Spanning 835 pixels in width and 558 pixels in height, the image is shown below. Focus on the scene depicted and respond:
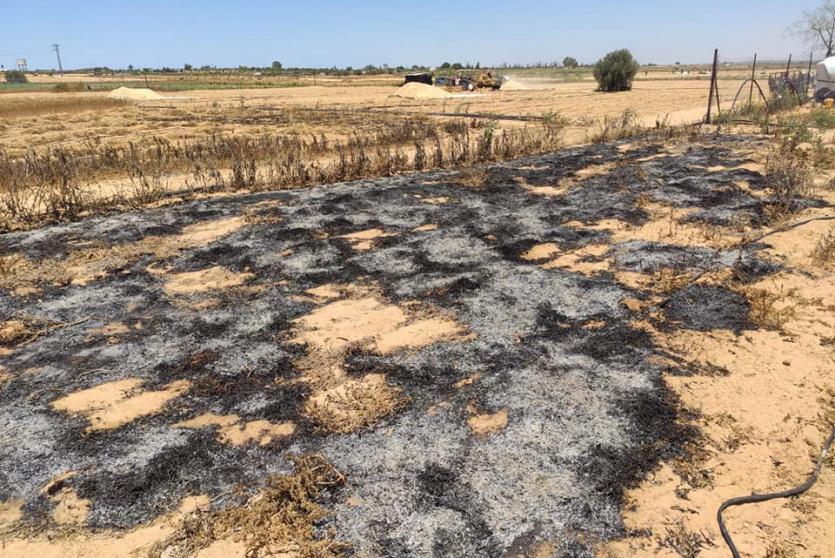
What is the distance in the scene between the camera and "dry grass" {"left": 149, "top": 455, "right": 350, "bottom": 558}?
7.82 feet

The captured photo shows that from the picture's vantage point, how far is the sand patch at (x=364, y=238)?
603 centimetres

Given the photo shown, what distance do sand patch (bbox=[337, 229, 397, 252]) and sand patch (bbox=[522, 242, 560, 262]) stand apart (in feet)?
5.09

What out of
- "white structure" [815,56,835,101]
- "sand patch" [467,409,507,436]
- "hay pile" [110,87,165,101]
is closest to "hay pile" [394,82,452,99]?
"hay pile" [110,87,165,101]

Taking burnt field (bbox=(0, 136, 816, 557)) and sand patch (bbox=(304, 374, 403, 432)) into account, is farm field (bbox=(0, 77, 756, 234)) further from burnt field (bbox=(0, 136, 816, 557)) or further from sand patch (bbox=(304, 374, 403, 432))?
sand patch (bbox=(304, 374, 403, 432))

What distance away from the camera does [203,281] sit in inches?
206

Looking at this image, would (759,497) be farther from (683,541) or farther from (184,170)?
(184,170)

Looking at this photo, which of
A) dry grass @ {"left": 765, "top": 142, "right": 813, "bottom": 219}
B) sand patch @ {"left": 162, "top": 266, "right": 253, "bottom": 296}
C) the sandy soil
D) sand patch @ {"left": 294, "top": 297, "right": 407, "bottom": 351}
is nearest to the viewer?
sand patch @ {"left": 294, "top": 297, "right": 407, "bottom": 351}

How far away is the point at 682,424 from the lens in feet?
10.3

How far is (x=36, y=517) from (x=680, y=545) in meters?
2.89

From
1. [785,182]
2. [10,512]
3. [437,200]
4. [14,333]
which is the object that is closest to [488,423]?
[10,512]

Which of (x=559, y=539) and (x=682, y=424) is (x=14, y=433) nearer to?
(x=559, y=539)

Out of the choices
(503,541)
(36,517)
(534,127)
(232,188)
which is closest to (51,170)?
(232,188)

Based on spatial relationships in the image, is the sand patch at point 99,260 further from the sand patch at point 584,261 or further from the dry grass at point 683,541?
the dry grass at point 683,541

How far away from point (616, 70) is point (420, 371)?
35351 millimetres
